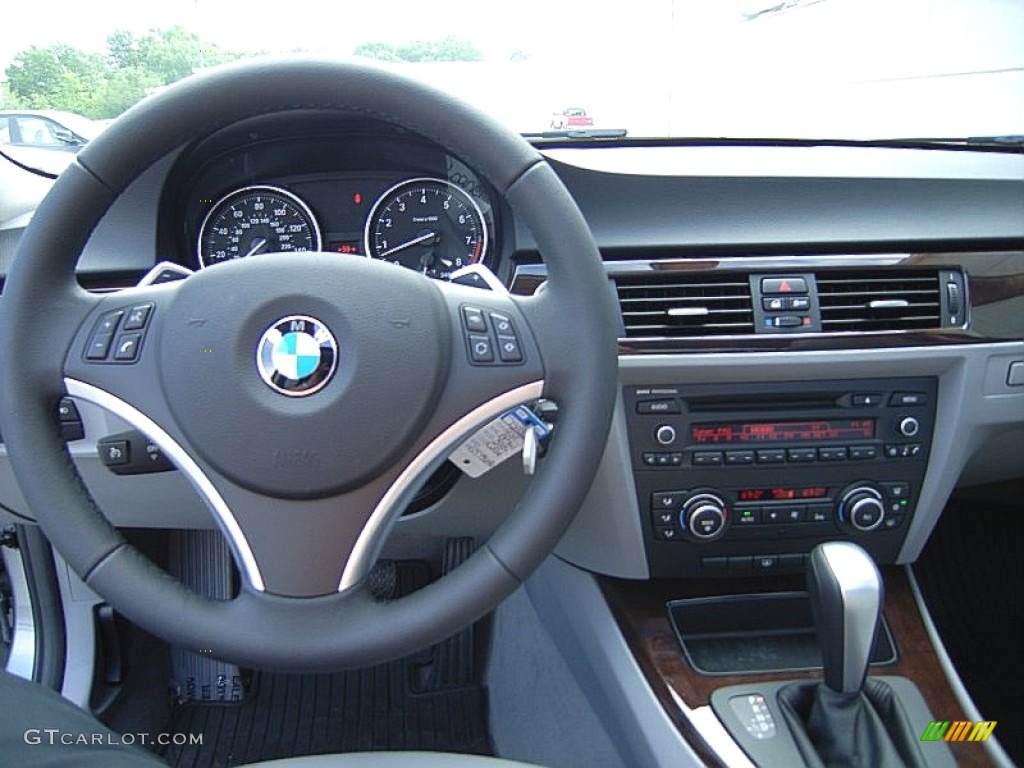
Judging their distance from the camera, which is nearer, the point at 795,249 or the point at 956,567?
the point at 795,249

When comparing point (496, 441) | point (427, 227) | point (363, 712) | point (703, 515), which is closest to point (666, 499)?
point (703, 515)

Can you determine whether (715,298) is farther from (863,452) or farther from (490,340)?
(490,340)

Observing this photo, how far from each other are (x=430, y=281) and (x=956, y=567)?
72.1 inches

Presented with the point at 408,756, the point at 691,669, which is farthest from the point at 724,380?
the point at 408,756

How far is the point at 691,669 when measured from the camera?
1.50 metres

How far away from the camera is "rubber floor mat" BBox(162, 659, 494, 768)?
6.37 feet

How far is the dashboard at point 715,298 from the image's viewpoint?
1.42 meters

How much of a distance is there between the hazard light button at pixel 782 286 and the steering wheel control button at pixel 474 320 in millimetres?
633

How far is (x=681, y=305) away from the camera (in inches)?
55.4

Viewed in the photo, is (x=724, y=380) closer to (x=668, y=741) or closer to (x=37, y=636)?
(x=668, y=741)

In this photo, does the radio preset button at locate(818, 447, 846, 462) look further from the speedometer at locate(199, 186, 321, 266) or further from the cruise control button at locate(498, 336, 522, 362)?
the speedometer at locate(199, 186, 321, 266)

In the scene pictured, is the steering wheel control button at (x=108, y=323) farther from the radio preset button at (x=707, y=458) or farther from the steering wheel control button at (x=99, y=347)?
the radio preset button at (x=707, y=458)

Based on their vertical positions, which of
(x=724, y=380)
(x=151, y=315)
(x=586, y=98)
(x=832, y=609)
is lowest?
(x=832, y=609)


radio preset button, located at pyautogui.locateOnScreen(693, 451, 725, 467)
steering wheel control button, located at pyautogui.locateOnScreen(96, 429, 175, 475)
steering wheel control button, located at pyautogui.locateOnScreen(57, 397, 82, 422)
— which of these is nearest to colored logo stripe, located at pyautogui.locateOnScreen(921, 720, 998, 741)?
radio preset button, located at pyautogui.locateOnScreen(693, 451, 725, 467)
